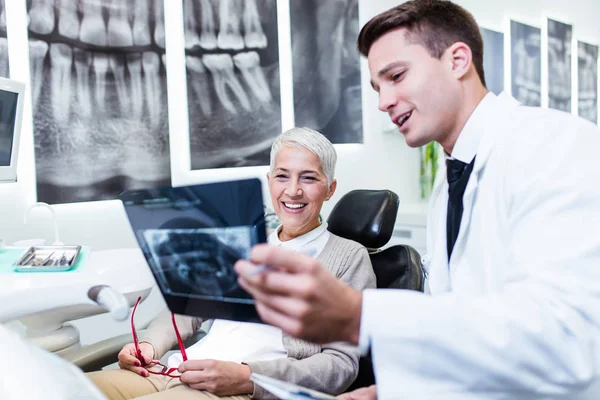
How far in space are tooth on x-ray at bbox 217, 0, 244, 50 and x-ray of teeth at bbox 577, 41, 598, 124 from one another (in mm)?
3876

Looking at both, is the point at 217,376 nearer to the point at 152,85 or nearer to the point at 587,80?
the point at 152,85

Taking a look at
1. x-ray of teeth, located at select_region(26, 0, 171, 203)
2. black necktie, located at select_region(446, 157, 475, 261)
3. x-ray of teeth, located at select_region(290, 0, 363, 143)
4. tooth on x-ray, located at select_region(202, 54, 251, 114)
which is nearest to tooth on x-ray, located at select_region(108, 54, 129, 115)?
x-ray of teeth, located at select_region(26, 0, 171, 203)

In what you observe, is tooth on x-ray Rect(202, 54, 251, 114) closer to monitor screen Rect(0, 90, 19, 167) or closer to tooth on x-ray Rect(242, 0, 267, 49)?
tooth on x-ray Rect(242, 0, 267, 49)

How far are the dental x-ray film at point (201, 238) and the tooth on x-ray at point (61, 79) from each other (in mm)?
1643

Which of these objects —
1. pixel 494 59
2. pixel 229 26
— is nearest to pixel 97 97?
pixel 229 26

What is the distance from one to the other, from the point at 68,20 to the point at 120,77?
33 centimetres

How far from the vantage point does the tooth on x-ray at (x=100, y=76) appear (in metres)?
2.47

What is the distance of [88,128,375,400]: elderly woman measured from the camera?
1.38 m

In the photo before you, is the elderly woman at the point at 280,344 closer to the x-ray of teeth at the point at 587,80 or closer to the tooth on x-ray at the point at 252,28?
the tooth on x-ray at the point at 252,28

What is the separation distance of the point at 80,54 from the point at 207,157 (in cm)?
81

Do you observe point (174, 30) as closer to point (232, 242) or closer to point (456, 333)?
point (232, 242)

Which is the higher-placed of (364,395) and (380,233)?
(380,233)

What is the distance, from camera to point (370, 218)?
1841mm

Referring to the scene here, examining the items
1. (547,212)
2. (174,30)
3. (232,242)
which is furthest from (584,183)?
(174,30)
